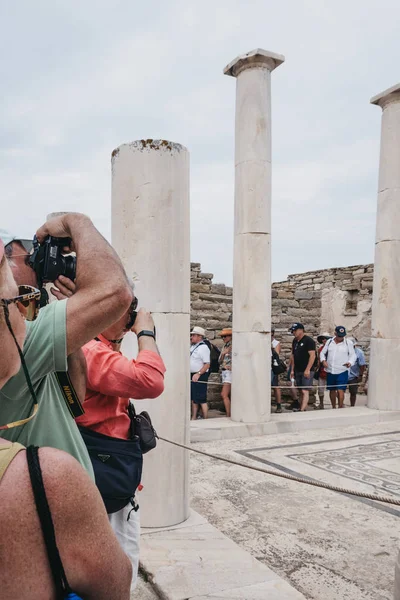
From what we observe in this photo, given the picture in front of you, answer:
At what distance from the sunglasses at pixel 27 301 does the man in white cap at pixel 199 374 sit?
6.61 m

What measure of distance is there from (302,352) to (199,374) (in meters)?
2.26

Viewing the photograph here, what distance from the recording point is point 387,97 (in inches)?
316

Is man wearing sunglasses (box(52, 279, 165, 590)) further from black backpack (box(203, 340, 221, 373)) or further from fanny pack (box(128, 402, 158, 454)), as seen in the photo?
black backpack (box(203, 340, 221, 373))

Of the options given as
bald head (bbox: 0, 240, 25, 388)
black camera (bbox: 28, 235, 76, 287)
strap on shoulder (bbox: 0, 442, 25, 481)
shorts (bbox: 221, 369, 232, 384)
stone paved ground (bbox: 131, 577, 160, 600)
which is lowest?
stone paved ground (bbox: 131, 577, 160, 600)

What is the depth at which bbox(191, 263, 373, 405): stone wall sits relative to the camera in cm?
980

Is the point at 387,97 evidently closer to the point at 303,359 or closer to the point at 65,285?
the point at 303,359

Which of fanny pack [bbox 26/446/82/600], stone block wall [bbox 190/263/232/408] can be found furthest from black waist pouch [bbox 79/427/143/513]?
stone block wall [bbox 190/263/232/408]

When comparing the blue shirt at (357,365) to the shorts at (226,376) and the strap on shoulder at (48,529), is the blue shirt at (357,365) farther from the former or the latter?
the strap on shoulder at (48,529)

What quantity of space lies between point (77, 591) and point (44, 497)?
0.19 meters

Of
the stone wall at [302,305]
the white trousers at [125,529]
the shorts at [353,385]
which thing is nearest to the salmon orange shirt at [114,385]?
the white trousers at [125,529]

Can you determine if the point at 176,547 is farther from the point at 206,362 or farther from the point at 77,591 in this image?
the point at 206,362

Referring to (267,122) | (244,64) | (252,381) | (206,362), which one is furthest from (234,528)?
(244,64)

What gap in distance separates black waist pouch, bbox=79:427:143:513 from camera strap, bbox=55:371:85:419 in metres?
0.57

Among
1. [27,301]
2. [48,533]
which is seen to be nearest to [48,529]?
[48,533]
